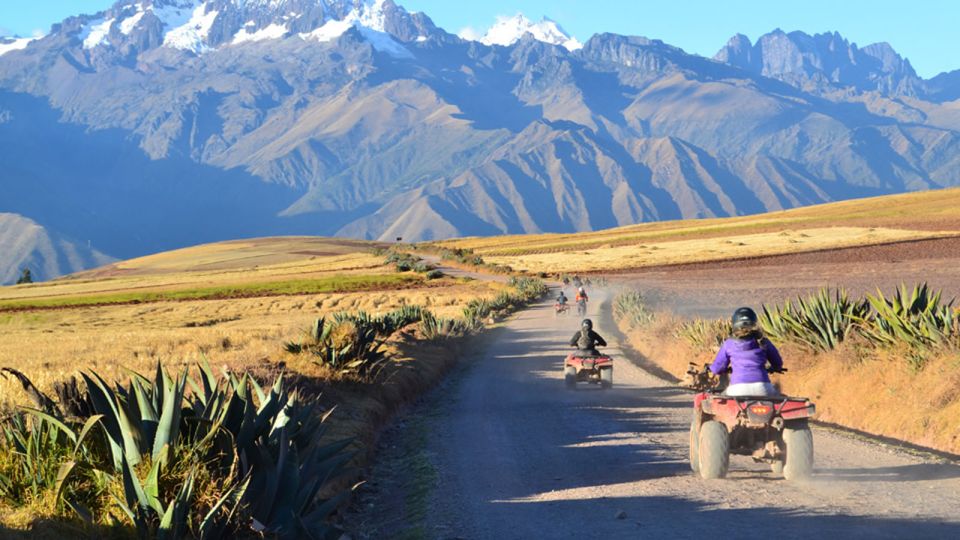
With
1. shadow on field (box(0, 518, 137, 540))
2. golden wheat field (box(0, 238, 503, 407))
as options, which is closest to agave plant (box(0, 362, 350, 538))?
shadow on field (box(0, 518, 137, 540))

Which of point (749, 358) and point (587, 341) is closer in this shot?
point (749, 358)

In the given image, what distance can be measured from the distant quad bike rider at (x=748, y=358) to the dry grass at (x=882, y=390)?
9.92ft

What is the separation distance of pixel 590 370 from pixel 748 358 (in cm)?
878

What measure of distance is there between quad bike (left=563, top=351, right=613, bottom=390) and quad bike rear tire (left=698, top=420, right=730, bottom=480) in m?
8.96

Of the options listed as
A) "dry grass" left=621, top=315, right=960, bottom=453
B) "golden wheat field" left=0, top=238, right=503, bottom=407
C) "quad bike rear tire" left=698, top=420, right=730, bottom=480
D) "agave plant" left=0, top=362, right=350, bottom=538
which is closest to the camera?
"agave plant" left=0, top=362, right=350, bottom=538

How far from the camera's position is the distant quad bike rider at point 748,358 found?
1044 cm

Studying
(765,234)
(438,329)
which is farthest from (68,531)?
(765,234)

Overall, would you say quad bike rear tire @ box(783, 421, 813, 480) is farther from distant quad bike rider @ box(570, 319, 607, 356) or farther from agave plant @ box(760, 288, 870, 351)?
distant quad bike rider @ box(570, 319, 607, 356)

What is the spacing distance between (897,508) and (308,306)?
57765 millimetres

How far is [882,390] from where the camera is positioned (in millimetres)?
14148

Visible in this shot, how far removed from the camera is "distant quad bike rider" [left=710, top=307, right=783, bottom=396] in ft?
34.2

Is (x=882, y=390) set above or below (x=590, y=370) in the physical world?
above

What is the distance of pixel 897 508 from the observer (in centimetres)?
845

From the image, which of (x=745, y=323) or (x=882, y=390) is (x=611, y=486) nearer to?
(x=745, y=323)
